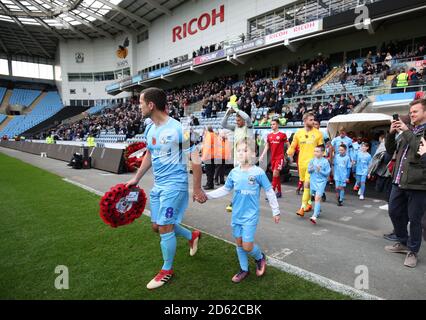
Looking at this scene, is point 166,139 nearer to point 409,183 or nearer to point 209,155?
point 409,183

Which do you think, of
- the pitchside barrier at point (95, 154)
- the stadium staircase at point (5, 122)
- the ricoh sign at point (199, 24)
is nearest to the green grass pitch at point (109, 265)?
the pitchside barrier at point (95, 154)

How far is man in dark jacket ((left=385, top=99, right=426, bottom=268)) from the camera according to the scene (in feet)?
12.0

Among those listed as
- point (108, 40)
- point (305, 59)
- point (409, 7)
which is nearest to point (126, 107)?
point (108, 40)

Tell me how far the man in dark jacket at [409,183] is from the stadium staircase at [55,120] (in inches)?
2189

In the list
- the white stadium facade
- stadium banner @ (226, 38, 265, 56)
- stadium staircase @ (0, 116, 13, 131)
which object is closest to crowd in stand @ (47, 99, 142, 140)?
the white stadium facade

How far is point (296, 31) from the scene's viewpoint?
869 inches

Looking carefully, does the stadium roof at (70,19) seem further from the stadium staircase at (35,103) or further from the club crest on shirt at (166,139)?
the club crest on shirt at (166,139)

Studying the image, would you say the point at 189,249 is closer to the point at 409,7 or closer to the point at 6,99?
the point at 409,7

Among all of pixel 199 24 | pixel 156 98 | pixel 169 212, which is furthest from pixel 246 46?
pixel 169 212

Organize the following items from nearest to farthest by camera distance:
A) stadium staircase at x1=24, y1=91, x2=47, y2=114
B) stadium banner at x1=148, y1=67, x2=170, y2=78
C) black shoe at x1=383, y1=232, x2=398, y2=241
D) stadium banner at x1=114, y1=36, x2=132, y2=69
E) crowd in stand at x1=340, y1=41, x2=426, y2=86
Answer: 1. black shoe at x1=383, y1=232, x2=398, y2=241
2. crowd in stand at x1=340, y1=41, x2=426, y2=86
3. stadium banner at x1=148, y1=67, x2=170, y2=78
4. stadium banner at x1=114, y1=36, x2=132, y2=69
5. stadium staircase at x1=24, y1=91, x2=47, y2=114

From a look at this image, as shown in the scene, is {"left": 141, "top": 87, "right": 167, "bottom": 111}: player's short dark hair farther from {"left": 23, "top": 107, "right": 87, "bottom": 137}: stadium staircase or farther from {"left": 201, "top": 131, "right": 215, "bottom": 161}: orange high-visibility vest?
{"left": 23, "top": 107, "right": 87, "bottom": 137}: stadium staircase

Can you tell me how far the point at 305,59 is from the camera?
25328mm

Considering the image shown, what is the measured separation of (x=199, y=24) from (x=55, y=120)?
3441cm

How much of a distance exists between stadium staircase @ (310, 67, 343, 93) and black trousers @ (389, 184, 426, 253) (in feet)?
53.4
